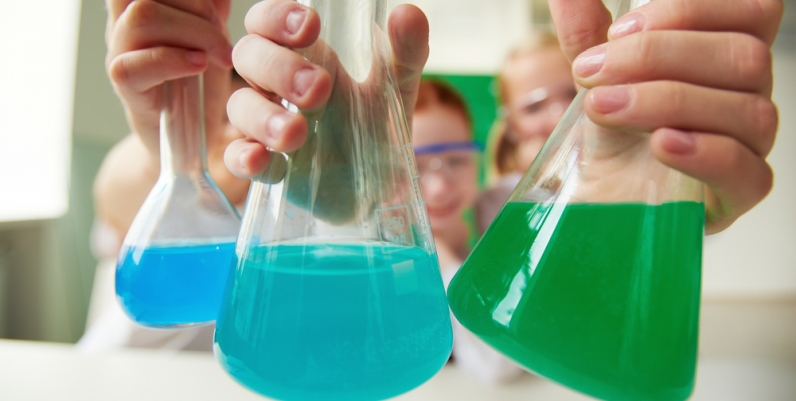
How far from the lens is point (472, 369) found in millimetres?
1381

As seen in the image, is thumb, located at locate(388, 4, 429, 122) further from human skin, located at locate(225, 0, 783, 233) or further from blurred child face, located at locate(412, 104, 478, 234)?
blurred child face, located at locate(412, 104, 478, 234)

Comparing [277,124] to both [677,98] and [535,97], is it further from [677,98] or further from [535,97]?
[535,97]

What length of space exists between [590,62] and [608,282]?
0.49 feet

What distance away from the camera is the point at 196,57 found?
0.48m

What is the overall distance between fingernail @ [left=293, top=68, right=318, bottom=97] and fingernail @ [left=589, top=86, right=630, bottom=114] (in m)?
0.19

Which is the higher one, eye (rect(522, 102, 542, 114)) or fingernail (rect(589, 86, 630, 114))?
fingernail (rect(589, 86, 630, 114))

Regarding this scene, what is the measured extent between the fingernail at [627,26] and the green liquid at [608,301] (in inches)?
4.6

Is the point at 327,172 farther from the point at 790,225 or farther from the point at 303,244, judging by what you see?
the point at 790,225

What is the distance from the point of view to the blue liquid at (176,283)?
1.51 feet

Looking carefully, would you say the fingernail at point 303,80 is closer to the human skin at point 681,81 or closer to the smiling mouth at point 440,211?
the human skin at point 681,81

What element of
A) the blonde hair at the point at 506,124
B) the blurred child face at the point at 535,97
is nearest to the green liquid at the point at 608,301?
the blurred child face at the point at 535,97

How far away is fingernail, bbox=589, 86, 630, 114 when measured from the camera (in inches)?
11.8

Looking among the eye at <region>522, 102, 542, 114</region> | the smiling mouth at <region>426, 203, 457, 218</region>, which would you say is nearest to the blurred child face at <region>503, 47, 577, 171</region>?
the eye at <region>522, 102, 542, 114</region>

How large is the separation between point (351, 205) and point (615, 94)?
0.65ft
